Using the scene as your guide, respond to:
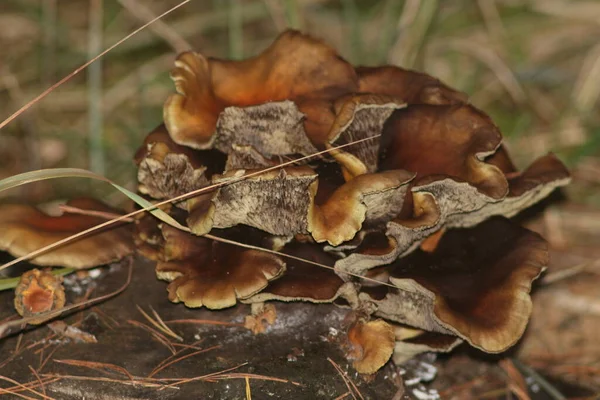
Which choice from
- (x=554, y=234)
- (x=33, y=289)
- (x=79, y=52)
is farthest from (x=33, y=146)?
(x=554, y=234)

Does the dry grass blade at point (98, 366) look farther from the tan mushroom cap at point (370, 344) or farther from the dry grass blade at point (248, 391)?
the tan mushroom cap at point (370, 344)

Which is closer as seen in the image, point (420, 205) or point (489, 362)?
point (420, 205)

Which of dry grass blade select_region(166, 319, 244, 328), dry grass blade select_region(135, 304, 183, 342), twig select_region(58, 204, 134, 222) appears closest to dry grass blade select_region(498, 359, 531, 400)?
dry grass blade select_region(166, 319, 244, 328)

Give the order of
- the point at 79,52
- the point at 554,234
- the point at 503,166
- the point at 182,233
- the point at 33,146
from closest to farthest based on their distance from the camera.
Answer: the point at 182,233 → the point at 503,166 → the point at 554,234 → the point at 33,146 → the point at 79,52

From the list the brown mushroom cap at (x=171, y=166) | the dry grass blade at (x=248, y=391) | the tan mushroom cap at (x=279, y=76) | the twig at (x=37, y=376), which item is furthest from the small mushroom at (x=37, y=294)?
the tan mushroom cap at (x=279, y=76)

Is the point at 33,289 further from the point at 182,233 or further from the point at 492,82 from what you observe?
the point at 492,82

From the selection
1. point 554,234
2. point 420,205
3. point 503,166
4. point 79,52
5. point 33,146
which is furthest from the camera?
point 79,52

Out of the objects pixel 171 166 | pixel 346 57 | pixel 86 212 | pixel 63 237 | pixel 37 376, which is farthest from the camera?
pixel 346 57

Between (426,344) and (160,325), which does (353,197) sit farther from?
(160,325)

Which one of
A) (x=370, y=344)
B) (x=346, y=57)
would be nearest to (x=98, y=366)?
(x=370, y=344)
